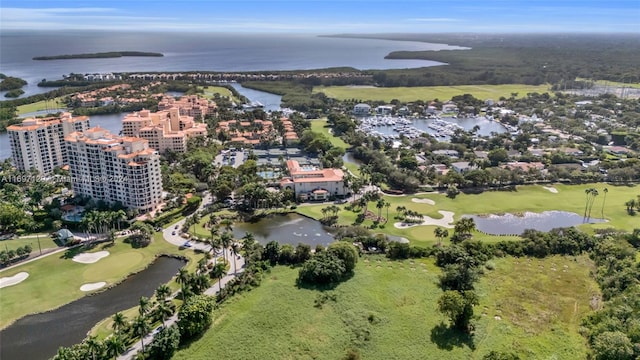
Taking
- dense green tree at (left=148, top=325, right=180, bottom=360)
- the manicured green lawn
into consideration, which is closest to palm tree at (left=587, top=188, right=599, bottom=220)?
dense green tree at (left=148, top=325, right=180, bottom=360)

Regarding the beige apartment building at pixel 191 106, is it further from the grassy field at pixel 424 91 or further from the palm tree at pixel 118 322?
the palm tree at pixel 118 322

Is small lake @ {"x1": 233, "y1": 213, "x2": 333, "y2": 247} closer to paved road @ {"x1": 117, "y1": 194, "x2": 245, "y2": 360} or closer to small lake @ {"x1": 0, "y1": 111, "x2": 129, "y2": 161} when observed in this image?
paved road @ {"x1": 117, "y1": 194, "x2": 245, "y2": 360}

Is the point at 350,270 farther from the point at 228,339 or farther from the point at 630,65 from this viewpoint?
the point at 630,65

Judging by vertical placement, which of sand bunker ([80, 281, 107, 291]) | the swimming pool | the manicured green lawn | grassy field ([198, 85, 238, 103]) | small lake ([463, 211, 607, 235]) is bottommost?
small lake ([463, 211, 607, 235])

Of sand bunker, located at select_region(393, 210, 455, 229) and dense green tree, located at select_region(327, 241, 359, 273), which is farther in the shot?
sand bunker, located at select_region(393, 210, 455, 229)

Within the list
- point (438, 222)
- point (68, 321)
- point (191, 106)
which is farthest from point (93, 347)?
point (191, 106)

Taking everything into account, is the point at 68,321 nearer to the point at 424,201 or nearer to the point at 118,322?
the point at 118,322

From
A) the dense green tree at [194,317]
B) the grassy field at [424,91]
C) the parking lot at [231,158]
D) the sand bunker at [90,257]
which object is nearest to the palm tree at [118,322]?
the dense green tree at [194,317]
